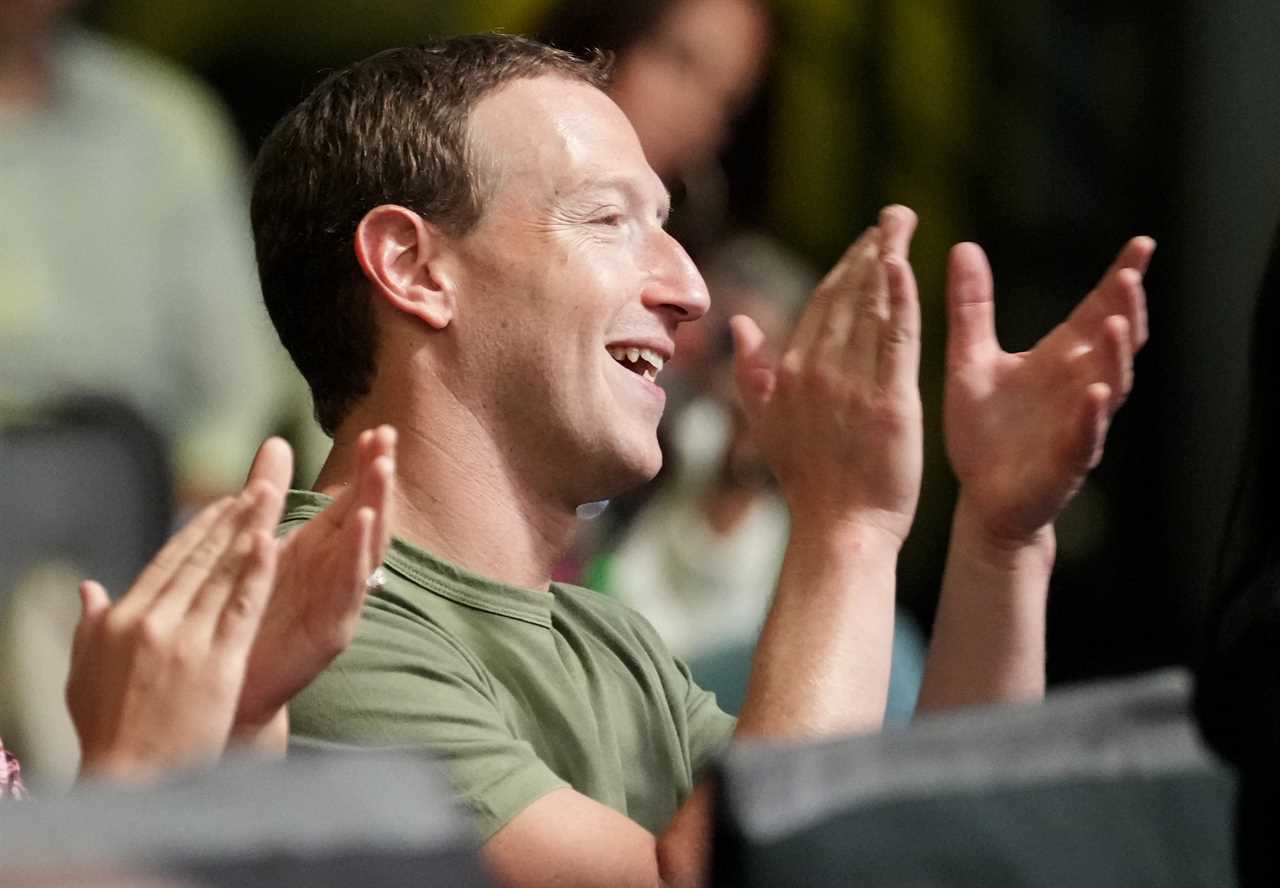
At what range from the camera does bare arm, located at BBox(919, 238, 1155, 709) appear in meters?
1.48

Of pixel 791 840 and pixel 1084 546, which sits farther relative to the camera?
pixel 1084 546

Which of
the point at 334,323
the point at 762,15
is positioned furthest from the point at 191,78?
the point at 334,323

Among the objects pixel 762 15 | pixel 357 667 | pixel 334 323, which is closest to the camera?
pixel 357 667

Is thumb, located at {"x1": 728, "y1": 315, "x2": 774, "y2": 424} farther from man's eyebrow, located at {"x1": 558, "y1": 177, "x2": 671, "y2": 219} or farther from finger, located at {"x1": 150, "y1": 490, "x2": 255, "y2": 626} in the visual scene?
finger, located at {"x1": 150, "y1": 490, "x2": 255, "y2": 626}

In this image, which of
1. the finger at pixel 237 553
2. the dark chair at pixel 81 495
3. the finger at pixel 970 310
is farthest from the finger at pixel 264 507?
the dark chair at pixel 81 495

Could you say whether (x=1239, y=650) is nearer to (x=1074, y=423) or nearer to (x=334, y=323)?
(x=1074, y=423)

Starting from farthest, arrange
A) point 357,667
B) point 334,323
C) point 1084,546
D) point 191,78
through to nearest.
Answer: point 1084,546
point 191,78
point 334,323
point 357,667

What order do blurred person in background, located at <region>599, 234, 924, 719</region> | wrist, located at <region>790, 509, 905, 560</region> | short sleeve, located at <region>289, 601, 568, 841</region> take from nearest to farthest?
1. short sleeve, located at <region>289, 601, 568, 841</region>
2. wrist, located at <region>790, 509, 905, 560</region>
3. blurred person in background, located at <region>599, 234, 924, 719</region>

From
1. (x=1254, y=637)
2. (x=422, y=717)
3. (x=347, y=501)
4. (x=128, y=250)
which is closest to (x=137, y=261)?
(x=128, y=250)

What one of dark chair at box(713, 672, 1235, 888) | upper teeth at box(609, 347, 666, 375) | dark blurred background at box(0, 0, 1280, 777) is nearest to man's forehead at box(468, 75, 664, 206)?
upper teeth at box(609, 347, 666, 375)

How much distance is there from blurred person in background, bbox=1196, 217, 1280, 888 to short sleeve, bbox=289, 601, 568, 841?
0.46 meters

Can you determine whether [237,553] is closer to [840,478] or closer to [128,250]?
[840,478]

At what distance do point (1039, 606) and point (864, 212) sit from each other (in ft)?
7.47

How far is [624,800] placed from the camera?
53.9 inches
